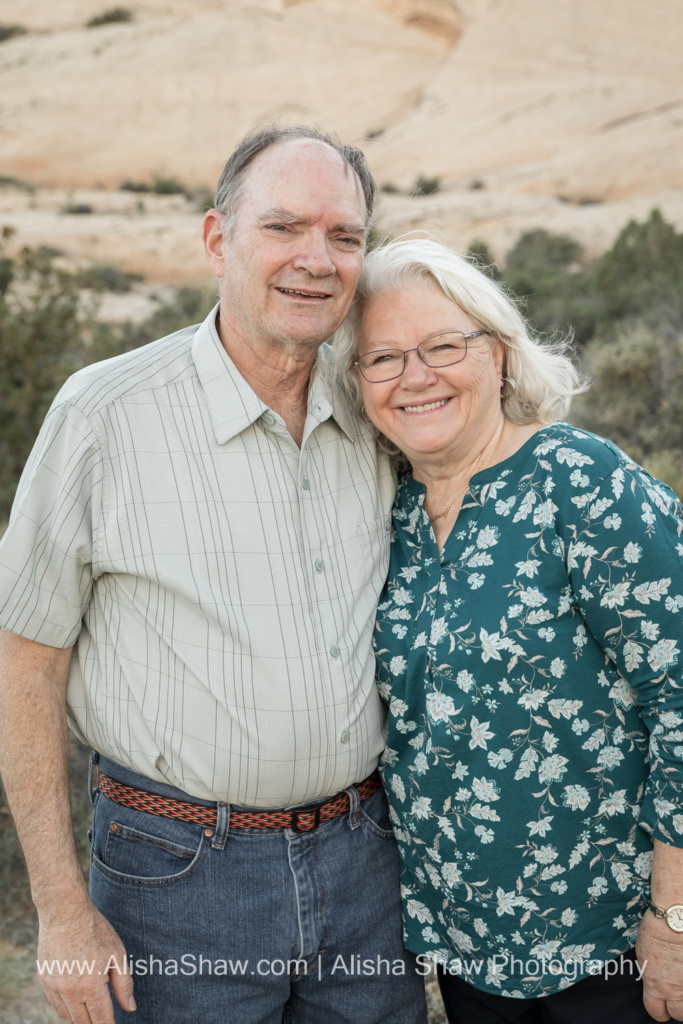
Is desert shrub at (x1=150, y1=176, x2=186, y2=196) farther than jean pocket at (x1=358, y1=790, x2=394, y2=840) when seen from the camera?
Yes

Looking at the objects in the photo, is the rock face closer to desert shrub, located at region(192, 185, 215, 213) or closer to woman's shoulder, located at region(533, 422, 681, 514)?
desert shrub, located at region(192, 185, 215, 213)

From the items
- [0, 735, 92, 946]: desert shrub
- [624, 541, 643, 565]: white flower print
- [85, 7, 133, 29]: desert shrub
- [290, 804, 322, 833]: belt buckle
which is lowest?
[0, 735, 92, 946]: desert shrub

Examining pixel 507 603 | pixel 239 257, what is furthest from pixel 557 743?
pixel 239 257

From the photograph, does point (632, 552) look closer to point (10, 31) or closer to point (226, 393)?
point (226, 393)

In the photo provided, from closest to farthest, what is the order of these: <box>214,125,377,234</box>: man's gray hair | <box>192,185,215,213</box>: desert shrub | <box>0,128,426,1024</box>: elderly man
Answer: <box>0,128,426,1024</box>: elderly man < <box>214,125,377,234</box>: man's gray hair < <box>192,185,215,213</box>: desert shrub

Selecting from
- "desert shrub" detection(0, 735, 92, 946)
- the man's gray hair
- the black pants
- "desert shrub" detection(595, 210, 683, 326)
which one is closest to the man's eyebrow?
the man's gray hair

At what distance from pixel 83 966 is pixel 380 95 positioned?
111 ft

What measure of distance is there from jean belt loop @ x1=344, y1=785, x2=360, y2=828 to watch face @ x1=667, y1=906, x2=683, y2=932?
75cm

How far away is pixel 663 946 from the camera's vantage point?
195cm

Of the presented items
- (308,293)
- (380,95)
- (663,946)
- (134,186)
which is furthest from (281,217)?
(380,95)

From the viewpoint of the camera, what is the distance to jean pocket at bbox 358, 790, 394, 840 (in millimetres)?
2229

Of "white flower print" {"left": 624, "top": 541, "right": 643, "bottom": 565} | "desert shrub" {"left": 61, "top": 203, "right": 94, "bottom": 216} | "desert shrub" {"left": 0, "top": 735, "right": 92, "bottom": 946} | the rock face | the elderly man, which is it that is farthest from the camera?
the rock face

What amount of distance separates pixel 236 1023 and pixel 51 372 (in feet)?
15.8

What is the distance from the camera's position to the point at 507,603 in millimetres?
1960
